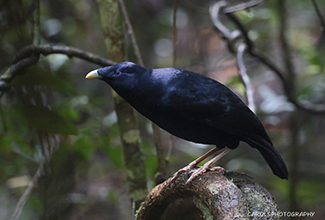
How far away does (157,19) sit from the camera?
7.17 m

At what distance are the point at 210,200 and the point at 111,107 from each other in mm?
5814

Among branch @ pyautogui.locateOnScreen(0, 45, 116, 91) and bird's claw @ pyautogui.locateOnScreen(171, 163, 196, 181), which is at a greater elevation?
branch @ pyautogui.locateOnScreen(0, 45, 116, 91)

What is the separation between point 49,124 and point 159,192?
0.98 m

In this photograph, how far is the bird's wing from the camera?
8.51ft

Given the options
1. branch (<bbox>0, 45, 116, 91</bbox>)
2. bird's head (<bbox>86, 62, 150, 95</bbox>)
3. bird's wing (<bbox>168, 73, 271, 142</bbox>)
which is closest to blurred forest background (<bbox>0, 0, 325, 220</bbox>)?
branch (<bbox>0, 45, 116, 91</bbox>)

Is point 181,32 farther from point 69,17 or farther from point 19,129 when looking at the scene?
point 19,129

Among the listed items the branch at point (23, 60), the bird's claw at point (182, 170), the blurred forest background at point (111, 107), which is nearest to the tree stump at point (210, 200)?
the bird's claw at point (182, 170)

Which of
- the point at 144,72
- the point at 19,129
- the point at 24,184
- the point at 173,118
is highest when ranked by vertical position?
the point at 144,72

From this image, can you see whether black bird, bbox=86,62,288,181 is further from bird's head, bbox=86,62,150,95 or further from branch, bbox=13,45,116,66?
branch, bbox=13,45,116,66

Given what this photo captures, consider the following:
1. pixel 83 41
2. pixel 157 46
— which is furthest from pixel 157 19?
pixel 83 41

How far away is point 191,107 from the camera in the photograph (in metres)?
2.59

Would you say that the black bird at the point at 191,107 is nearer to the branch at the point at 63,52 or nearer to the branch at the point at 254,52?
the branch at the point at 63,52

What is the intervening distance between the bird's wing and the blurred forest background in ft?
3.29

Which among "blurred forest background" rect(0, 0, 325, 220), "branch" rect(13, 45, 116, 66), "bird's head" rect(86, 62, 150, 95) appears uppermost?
"branch" rect(13, 45, 116, 66)
